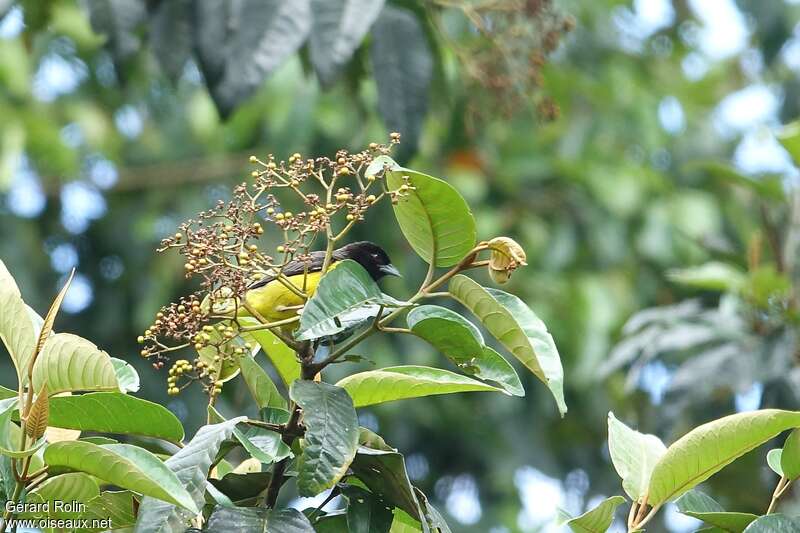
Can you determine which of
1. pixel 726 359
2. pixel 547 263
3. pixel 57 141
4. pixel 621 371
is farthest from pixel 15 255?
pixel 726 359

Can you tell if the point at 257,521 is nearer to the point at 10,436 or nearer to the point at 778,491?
the point at 10,436

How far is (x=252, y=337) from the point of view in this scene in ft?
7.06

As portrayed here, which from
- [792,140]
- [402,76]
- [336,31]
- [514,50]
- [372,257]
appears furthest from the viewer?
[514,50]

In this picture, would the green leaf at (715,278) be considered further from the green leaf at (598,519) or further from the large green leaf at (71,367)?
the large green leaf at (71,367)

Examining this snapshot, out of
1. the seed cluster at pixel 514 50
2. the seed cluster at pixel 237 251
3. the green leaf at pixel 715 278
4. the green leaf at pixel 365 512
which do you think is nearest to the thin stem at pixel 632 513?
the green leaf at pixel 365 512

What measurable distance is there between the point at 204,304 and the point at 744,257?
137 inches

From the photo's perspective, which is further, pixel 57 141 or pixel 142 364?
pixel 142 364

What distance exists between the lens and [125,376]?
6.74ft

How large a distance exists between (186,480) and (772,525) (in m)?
0.94

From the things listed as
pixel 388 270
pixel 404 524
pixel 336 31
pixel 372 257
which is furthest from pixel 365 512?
pixel 372 257

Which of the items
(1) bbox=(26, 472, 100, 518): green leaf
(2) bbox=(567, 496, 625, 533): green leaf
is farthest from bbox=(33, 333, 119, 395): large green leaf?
(2) bbox=(567, 496, 625, 533): green leaf

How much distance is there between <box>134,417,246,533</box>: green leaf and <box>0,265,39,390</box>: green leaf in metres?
0.33

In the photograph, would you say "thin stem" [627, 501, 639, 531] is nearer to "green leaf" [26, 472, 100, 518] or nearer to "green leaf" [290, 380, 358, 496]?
"green leaf" [290, 380, 358, 496]

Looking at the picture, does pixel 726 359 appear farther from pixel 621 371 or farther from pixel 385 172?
pixel 621 371
